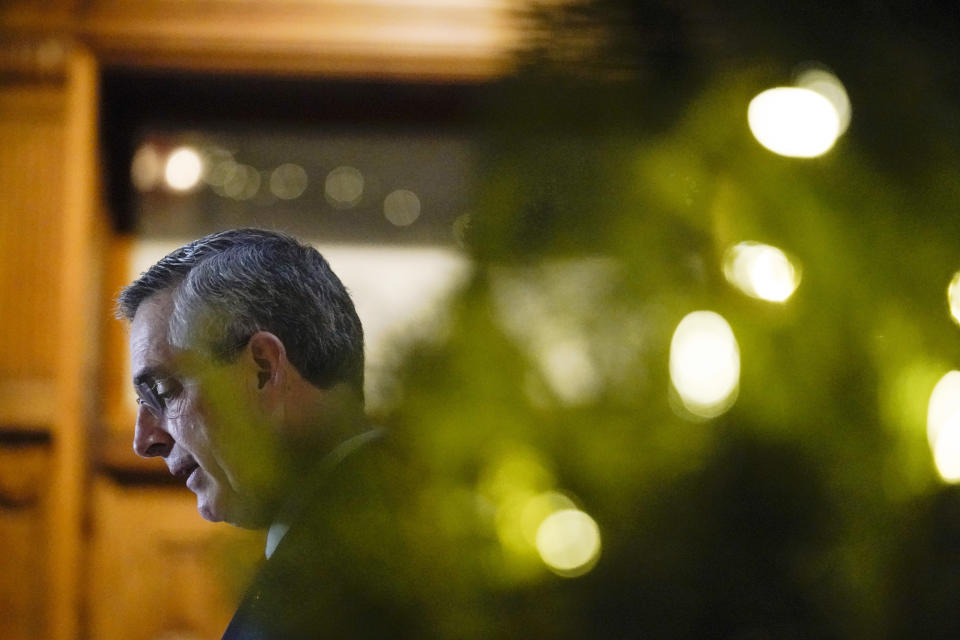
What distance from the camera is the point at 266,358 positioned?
0.73 meters

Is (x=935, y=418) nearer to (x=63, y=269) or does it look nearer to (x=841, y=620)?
(x=841, y=620)

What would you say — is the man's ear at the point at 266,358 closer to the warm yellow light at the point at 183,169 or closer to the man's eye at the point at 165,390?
the man's eye at the point at 165,390

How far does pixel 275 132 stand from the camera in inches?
88.9

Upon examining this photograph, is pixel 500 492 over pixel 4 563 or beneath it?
over

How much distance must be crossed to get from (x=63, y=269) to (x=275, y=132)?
57 cm

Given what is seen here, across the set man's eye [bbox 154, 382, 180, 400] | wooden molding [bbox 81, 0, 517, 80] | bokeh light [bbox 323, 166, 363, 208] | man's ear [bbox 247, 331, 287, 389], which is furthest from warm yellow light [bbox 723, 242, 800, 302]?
bokeh light [bbox 323, 166, 363, 208]

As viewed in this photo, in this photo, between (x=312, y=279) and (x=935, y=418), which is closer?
(x=935, y=418)

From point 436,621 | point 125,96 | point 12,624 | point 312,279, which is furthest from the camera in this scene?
point 125,96

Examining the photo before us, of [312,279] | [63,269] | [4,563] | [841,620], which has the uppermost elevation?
[63,269]

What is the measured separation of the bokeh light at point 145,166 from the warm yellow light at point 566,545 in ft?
7.16

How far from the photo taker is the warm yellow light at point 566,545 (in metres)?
0.24

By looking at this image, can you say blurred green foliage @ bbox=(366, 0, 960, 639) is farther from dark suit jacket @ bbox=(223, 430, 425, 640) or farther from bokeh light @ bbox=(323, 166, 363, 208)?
bokeh light @ bbox=(323, 166, 363, 208)

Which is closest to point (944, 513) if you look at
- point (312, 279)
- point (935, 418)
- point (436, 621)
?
point (935, 418)

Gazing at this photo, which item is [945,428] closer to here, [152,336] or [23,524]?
[152,336]
